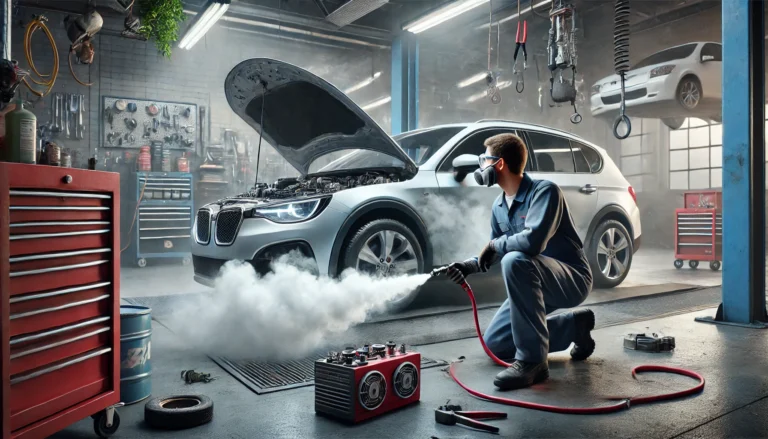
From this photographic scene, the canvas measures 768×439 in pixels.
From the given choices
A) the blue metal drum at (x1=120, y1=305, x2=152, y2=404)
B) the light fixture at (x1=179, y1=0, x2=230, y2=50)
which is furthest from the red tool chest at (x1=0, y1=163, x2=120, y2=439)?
the light fixture at (x1=179, y1=0, x2=230, y2=50)

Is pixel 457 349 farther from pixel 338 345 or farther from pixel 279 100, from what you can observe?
pixel 279 100

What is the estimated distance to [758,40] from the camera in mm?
3975

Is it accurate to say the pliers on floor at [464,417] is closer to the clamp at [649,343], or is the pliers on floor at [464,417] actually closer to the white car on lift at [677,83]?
the clamp at [649,343]

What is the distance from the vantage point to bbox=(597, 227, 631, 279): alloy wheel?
5793 millimetres

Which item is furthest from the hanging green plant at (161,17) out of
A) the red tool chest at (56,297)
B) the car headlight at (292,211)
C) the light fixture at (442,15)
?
the red tool chest at (56,297)

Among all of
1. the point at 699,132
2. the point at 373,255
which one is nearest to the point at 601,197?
the point at 373,255

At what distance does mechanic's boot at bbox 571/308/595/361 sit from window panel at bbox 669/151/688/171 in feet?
39.3

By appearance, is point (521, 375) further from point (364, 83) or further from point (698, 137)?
point (698, 137)

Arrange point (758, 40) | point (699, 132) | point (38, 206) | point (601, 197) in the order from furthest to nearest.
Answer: point (699, 132) < point (601, 197) < point (758, 40) < point (38, 206)

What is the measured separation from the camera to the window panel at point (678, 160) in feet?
43.4

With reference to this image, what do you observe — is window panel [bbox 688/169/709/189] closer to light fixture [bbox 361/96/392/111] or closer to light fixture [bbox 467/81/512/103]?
light fixture [bbox 467/81/512/103]

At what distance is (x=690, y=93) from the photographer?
30.0 feet

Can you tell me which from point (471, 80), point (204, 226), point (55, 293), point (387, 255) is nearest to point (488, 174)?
point (387, 255)

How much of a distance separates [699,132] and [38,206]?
1432 centimetres
